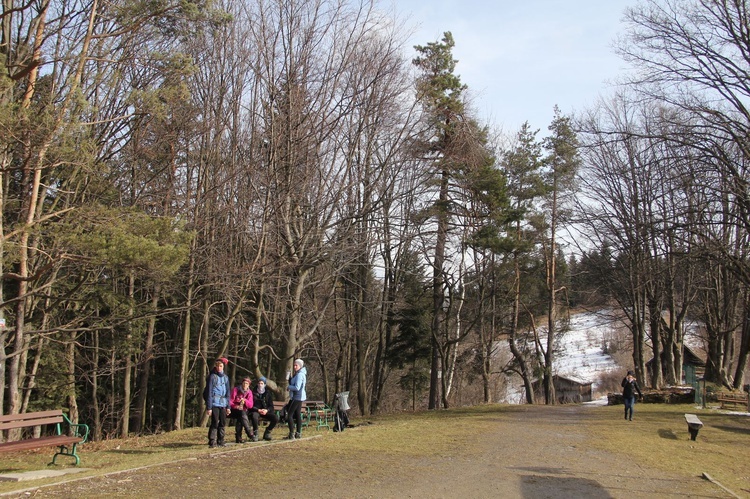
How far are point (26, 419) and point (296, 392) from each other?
4.69 metres

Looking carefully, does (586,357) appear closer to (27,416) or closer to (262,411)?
(262,411)

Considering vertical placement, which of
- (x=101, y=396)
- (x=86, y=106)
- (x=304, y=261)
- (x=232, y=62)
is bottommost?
(x=101, y=396)

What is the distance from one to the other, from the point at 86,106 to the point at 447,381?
23.6m

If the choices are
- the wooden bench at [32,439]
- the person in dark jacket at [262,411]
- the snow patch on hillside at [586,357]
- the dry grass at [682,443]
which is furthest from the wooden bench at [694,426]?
the snow patch on hillside at [586,357]

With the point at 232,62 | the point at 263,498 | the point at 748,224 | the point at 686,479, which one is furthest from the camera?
the point at 232,62

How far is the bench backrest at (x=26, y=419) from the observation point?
899 centimetres

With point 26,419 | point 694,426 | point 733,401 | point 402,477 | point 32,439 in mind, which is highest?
point 26,419

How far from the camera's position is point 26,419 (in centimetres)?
940

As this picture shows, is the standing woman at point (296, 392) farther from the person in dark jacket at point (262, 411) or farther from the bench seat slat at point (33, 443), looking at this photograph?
the bench seat slat at point (33, 443)

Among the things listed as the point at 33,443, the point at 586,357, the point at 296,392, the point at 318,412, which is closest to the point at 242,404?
the point at 296,392

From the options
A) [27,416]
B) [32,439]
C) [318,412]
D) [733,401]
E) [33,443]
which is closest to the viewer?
[33,443]

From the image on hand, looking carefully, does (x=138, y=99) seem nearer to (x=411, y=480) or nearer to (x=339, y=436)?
(x=339, y=436)

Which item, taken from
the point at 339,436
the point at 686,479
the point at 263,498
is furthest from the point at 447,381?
the point at 263,498

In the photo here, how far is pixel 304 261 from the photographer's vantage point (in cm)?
1773
